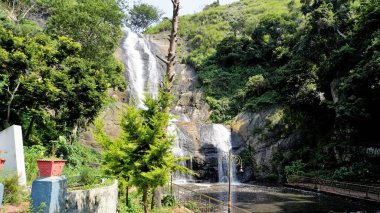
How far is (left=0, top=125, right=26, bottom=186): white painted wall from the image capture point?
1029cm

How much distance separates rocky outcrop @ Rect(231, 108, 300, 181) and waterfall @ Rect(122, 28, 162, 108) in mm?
13096

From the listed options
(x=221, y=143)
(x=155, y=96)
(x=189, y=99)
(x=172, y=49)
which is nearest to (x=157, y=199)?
(x=172, y=49)

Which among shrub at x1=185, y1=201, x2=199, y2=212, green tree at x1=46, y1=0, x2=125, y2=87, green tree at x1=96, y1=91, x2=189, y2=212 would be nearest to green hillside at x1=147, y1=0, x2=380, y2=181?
shrub at x1=185, y1=201, x2=199, y2=212

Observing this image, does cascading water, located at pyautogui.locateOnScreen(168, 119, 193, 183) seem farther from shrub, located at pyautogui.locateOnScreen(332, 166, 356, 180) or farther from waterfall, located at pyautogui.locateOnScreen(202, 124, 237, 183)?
shrub, located at pyautogui.locateOnScreen(332, 166, 356, 180)

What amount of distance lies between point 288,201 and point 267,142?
10800 mm

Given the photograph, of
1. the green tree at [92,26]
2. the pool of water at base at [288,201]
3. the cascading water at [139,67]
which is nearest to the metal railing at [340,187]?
the pool of water at base at [288,201]

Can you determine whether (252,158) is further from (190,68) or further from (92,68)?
(190,68)

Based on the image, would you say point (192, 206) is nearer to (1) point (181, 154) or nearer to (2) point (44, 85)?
(2) point (44, 85)

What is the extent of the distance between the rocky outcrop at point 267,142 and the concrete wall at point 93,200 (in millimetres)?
20032

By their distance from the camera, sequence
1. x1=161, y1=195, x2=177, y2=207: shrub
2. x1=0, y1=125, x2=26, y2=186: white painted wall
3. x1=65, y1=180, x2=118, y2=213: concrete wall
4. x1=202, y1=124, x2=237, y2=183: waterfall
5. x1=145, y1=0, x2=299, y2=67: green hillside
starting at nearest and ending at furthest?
x1=65, y1=180, x2=118, y2=213: concrete wall < x1=0, y1=125, x2=26, y2=186: white painted wall < x1=161, y1=195, x2=177, y2=207: shrub < x1=202, y1=124, x2=237, y2=183: waterfall < x1=145, y1=0, x2=299, y2=67: green hillside

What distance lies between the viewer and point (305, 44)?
1152 inches

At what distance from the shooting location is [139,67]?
4619 centimetres

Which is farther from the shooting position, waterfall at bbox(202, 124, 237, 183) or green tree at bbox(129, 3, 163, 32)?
green tree at bbox(129, 3, 163, 32)

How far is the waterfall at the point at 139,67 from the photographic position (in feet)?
138
